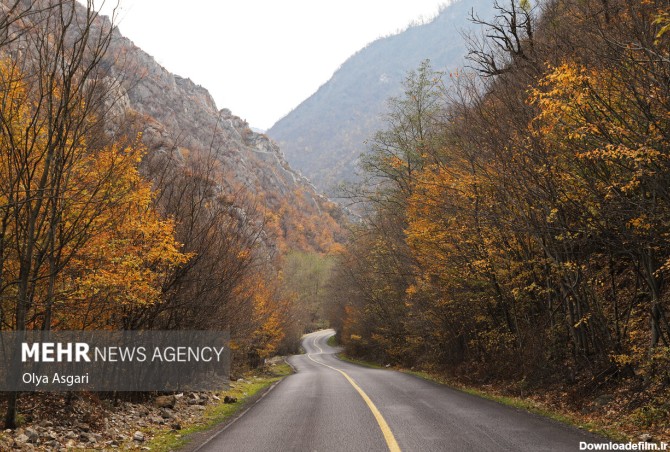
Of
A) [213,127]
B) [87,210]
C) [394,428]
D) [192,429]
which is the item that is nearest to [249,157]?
[213,127]

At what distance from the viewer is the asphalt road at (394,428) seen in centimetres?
678

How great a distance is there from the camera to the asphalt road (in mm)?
6777

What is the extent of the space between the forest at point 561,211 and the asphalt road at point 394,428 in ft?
6.44

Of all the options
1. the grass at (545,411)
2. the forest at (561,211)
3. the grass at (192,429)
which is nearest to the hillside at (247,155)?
the forest at (561,211)

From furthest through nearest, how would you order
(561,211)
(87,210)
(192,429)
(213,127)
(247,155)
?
(247,155) < (213,127) < (561,211) < (192,429) < (87,210)

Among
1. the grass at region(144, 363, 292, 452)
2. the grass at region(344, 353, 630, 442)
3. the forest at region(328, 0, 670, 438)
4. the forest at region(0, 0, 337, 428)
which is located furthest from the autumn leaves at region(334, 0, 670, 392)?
the grass at region(144, 363, 292, 452)

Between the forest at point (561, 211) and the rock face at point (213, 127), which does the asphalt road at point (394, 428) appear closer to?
the forest at point (561, 211)

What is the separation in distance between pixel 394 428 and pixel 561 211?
6038 millimetres

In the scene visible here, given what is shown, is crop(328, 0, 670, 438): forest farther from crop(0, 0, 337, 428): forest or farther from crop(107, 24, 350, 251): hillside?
crop(107, 24, 350, 251): hillside

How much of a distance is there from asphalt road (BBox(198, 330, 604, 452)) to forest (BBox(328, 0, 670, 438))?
196 cm

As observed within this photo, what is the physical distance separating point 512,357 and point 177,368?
11.2 m

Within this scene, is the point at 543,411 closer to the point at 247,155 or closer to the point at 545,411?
the point at 545,411

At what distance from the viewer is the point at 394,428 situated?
26.2ft

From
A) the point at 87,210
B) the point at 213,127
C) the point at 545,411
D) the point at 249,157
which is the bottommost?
the point at 545,411
